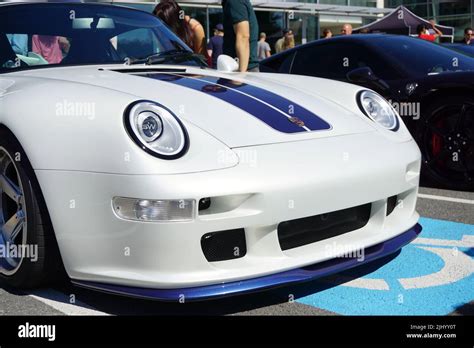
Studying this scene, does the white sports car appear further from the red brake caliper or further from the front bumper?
the red brake caliper

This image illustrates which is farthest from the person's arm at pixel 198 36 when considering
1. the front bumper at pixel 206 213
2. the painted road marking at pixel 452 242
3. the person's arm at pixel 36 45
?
the front bumper at pixel 206 213

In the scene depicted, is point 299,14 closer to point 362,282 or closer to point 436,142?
point 436,142

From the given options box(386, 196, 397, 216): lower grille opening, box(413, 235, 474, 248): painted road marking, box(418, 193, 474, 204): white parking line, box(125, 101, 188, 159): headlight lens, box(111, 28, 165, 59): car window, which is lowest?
box(418, 193, 474, 204): white parking line

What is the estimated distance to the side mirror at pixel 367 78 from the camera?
459cm

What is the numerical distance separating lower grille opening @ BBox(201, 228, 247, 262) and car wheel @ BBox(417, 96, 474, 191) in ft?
8.59

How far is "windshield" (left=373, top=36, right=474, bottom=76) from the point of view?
15.2 feet

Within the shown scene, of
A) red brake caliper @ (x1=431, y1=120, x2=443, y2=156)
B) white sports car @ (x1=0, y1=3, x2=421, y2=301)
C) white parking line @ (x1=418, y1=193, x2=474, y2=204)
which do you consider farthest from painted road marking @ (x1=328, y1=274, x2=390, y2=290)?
red brake caliper @ (x1=431, y1=120, x2=443, y2=156)

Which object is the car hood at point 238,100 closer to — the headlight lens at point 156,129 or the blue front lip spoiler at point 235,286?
the headlight lens at point 156,129

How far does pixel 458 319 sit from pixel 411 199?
74 centimetres

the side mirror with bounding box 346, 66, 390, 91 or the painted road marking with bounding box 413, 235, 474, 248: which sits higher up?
the side mirror with bounding box 346, 66, 390, 91

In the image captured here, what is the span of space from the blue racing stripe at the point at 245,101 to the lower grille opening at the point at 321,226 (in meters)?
0.39

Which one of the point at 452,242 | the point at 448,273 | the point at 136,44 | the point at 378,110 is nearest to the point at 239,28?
the point at 136,44

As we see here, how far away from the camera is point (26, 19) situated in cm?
312

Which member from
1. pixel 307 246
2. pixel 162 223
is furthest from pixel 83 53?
pixel 307 246
